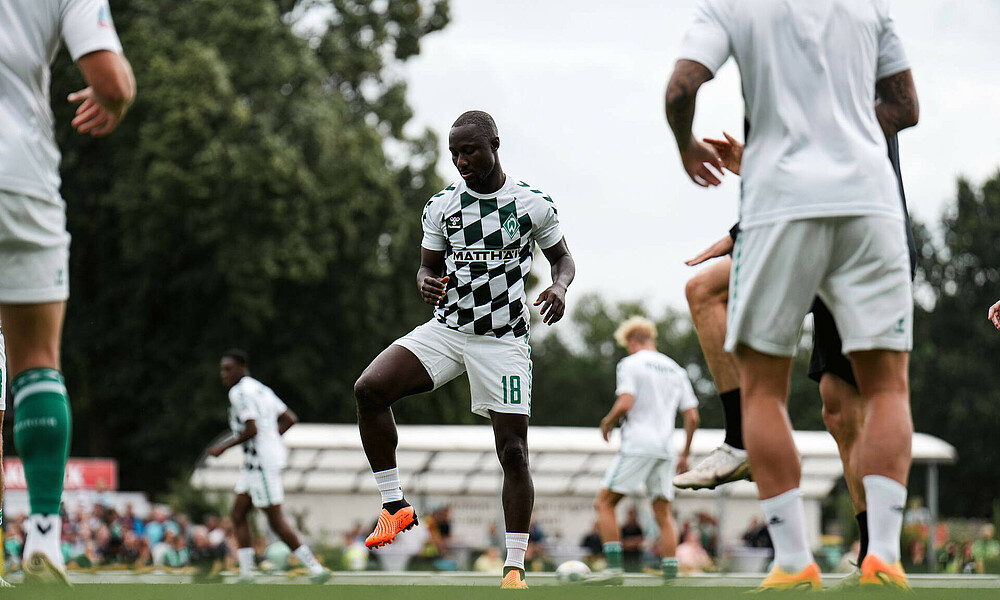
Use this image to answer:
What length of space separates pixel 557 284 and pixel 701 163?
2274 millimetres

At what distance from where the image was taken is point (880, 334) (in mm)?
4246

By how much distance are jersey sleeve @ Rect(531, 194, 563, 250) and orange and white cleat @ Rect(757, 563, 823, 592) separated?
11.5 feet

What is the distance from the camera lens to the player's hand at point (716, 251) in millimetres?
5941

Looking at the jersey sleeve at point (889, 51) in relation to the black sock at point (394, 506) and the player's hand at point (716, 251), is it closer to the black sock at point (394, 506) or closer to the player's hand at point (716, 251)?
the player's hand at point (716, 251)

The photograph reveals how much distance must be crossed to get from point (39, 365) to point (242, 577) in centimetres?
808

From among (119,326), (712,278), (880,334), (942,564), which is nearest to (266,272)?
(119,326)

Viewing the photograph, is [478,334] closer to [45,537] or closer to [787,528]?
[787,528]

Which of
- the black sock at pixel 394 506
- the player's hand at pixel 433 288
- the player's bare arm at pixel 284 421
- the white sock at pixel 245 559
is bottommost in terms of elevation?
the white sock at pixel 245 559

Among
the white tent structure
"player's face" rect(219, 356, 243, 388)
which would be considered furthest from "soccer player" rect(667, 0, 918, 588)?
the white tent structure

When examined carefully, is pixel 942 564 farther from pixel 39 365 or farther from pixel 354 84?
pixel 354 84

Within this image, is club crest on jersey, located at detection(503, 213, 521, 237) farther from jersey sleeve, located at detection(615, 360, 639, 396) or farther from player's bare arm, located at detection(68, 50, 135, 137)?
jersey sleeve, located at detection(615, 360, 639, 396)

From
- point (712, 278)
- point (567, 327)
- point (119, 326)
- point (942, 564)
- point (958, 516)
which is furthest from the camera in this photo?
point (567, 327)

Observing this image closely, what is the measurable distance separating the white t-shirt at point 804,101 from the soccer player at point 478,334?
268 centimetres

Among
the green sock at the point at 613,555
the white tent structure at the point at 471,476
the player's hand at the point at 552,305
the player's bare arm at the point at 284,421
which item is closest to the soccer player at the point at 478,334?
the player's hand at the point at 552,305
